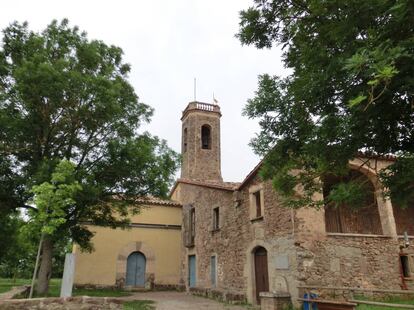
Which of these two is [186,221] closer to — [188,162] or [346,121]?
[188,162]

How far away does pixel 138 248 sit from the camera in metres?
18.0

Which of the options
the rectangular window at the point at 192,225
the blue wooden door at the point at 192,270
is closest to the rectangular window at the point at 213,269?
the blue wooden door at the point at 192,270

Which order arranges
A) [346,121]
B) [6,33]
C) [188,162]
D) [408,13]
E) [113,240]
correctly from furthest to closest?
[188,162] < [113,240] < [6,33] < [346,121] < [408,13]

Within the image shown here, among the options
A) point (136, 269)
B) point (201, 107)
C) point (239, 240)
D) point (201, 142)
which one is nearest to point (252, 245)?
point (239, 240)

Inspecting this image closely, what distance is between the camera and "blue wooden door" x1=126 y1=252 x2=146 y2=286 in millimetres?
17541

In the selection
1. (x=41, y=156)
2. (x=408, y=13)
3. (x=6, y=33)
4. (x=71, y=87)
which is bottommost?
(x=408, y=13)

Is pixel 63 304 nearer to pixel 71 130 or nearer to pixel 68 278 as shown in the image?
pixel 68 278

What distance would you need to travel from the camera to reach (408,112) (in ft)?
13.6

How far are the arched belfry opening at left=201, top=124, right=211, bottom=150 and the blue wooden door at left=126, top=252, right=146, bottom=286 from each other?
9.30 metres

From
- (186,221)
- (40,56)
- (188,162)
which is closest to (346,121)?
(40,56)

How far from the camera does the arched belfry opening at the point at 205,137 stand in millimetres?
24422

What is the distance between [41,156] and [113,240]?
326 inches

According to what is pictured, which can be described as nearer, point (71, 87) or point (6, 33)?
point (71, 87)

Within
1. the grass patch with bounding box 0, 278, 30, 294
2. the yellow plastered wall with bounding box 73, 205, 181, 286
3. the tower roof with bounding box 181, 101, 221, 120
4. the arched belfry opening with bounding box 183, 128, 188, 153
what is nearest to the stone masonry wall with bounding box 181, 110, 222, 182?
the tower roof with bounding box 181, 101, 221, 120
